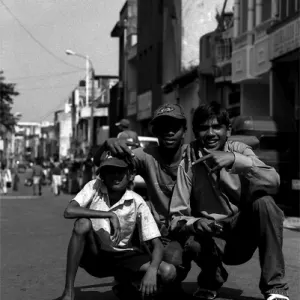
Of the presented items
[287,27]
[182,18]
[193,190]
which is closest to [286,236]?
[193,190]

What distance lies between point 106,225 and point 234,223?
90 centimetres

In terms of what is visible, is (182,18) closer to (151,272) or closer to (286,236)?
(286,236)

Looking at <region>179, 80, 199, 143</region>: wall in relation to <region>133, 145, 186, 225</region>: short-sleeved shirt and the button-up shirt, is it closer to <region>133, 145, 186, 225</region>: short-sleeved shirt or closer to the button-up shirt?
<region>133, 145, 186, 225</region>: short-sleeved shirt

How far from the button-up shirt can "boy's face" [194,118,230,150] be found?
→ 0.24ft

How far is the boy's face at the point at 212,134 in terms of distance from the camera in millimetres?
5711

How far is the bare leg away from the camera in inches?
212

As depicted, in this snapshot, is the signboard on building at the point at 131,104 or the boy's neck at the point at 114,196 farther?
the signboard on building at the point at 131,104

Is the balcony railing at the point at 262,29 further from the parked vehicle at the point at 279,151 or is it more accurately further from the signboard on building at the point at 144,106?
the signboard on building at the point at 144,106

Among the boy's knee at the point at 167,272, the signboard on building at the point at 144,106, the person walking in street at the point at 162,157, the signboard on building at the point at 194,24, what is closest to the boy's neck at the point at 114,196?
the person walking in street at the point at 162,157

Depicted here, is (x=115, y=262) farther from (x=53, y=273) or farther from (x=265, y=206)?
(x=53, y=273)

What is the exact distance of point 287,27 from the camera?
Result: 19531 mm

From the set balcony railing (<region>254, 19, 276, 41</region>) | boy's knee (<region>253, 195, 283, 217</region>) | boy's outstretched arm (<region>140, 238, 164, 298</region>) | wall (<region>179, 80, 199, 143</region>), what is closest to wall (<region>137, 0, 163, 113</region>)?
wall (<region>179, 80, 199, 143</region>)

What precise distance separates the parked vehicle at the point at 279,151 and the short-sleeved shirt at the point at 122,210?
10.8m

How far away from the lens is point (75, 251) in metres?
5.43
